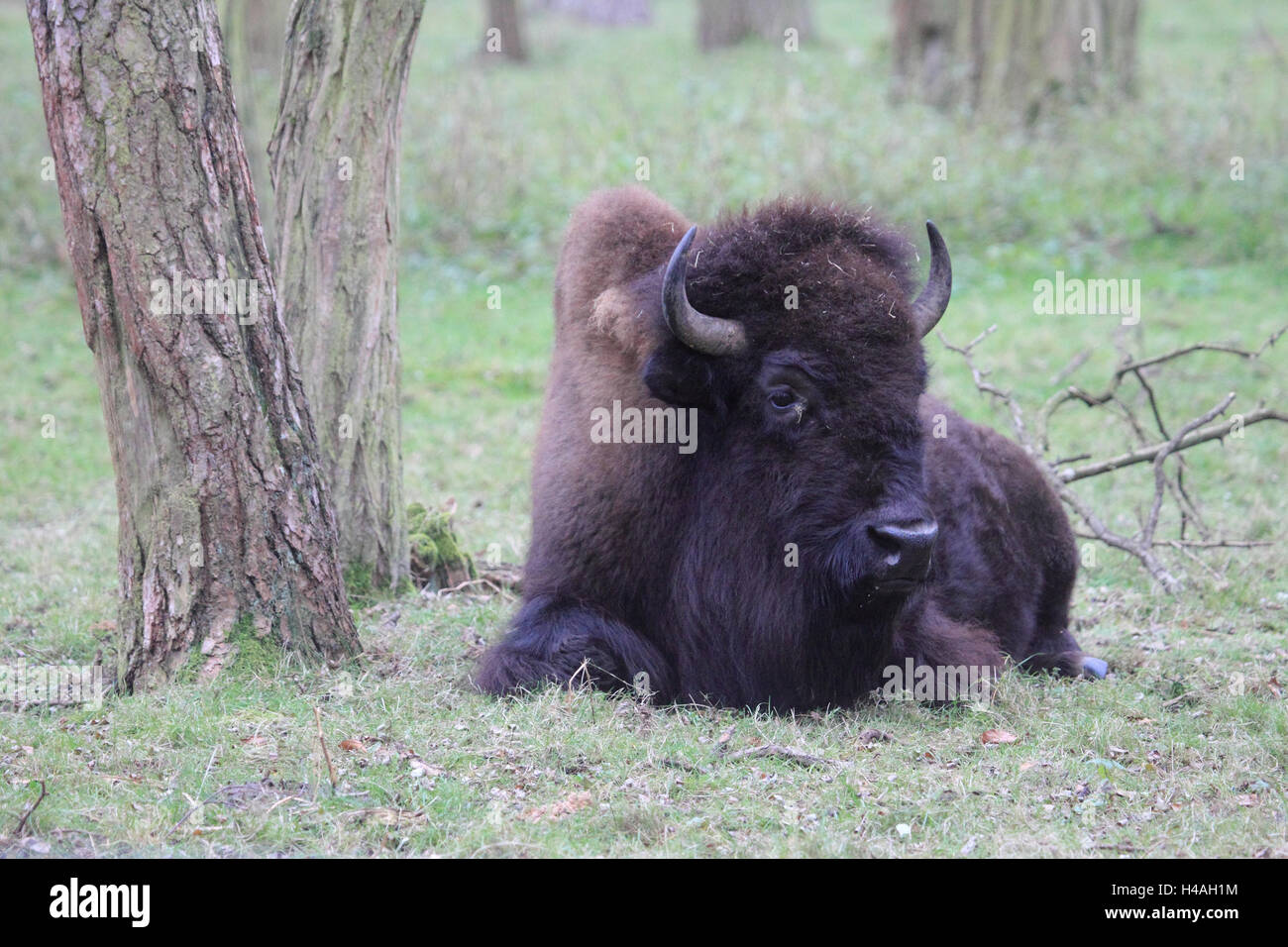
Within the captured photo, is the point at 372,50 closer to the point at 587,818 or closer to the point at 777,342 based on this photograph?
the point at 777,342

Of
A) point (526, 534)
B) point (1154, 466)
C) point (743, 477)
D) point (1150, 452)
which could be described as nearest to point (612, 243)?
point (743, 477)

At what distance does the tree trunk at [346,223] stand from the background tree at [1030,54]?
12671mm

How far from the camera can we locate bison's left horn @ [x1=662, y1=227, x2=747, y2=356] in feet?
16.2

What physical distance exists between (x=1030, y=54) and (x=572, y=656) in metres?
14.6

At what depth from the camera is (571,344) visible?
625cm

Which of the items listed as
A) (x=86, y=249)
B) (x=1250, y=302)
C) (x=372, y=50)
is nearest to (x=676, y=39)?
(x=1250, y=302)

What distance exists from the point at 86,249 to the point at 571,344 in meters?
2.22

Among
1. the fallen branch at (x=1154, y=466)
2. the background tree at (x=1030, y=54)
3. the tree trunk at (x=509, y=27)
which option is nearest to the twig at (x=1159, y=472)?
the fallen branch at (x=1154, y=466)

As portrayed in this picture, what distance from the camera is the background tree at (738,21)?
947 inches

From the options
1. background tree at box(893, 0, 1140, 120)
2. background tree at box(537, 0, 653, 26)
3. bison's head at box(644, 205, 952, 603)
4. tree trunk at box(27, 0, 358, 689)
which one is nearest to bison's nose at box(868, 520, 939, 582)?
bison's head at box(644, 205, 952, 603)

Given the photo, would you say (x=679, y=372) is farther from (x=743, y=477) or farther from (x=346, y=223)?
(x=346, y=223)

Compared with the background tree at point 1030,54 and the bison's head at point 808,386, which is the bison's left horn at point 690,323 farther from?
the background tree at point 1030,54

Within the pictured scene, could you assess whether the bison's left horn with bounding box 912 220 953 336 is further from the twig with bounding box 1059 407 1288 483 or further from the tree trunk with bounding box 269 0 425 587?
the tree trunk with bounding box 269 0 425 587

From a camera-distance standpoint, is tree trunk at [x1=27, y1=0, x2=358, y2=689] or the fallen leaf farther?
tree trunk at [x1=27, y1=0, x2=358, y2=689]
